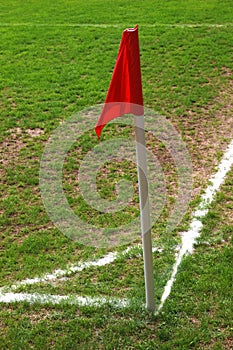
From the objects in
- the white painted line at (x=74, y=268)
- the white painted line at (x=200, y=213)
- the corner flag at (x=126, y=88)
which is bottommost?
the white painted line at (x=74, y=268)

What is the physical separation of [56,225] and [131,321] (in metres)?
1.69

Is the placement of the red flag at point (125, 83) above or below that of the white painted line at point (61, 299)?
above

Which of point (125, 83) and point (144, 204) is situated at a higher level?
point (125, 83)

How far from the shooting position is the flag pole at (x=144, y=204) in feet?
13.5

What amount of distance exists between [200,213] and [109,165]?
1500mm

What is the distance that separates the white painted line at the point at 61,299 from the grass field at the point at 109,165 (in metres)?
0.05

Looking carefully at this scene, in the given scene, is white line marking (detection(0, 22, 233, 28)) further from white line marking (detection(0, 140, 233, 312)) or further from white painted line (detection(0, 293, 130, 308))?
white painted line (detection(0, 293, 130, 308))

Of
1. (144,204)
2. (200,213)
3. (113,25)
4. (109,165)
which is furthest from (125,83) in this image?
(113,25)

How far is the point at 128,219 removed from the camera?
5.88 meters

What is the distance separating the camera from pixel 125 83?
154 inches

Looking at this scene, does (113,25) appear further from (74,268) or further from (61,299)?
(61,299)

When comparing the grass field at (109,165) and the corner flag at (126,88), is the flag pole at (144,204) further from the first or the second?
the grass field at (109,165)

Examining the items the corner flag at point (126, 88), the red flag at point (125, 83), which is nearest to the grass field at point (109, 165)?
the corner flag at point (126, 88)

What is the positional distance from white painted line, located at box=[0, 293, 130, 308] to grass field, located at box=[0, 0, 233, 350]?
0.05 meters
